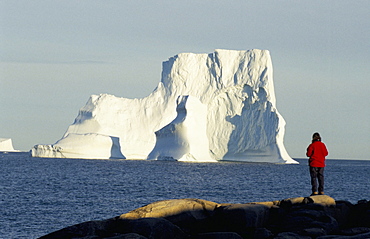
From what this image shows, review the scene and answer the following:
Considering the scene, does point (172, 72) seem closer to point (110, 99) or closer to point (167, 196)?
point (110, 99)

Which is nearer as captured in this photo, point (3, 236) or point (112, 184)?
point (3, 236)

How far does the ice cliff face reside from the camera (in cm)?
5406

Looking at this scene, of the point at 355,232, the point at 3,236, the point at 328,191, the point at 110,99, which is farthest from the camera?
the point at 110,99

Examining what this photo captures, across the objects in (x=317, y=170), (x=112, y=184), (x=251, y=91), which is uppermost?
(x=251, y=91)

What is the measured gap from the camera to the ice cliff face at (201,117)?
54.1m

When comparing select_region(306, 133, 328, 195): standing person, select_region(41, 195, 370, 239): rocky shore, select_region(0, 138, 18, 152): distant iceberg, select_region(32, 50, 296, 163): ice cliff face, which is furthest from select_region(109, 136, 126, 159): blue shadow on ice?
select_region(0, 138, 18, 152): distant iceberg

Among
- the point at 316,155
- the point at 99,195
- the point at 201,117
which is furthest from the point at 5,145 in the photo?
the point at 316,155

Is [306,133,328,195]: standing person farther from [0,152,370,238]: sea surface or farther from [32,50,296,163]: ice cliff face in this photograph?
[32,50,296,163]: ice cliff face

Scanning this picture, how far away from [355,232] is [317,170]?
264 centimetres

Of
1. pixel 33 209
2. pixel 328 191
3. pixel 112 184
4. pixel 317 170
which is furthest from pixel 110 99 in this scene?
pixel 317 170

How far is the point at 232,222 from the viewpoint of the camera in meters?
9.48

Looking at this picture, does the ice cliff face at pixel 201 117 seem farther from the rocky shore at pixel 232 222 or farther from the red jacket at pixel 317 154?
the rocky shore at pixel 232 222

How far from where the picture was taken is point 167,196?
25375 mm

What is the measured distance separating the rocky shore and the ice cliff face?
40.9m
